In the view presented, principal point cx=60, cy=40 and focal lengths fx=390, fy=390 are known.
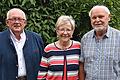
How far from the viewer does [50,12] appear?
6.63 m

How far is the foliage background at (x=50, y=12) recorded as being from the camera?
21.2 feet

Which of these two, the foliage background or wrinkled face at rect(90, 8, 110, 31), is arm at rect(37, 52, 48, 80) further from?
the foliage background

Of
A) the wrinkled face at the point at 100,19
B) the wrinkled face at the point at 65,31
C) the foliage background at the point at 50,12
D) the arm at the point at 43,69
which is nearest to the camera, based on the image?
the wrinkled face at the point at 100,19

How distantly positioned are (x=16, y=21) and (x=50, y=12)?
1491 mm

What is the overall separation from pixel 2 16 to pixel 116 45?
236 centimetres

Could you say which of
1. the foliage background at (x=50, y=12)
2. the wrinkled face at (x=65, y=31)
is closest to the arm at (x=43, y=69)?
the wrinkled face at (x=65, y=31)

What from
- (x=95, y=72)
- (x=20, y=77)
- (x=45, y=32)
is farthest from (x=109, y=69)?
(x=45, y=32)

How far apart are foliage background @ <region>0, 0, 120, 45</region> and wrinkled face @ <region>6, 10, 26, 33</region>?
1.12m

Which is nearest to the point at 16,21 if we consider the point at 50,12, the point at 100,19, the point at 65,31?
the point at 65,31

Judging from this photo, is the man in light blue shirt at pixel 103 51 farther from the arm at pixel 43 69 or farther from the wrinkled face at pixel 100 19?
the arm at pixel 43 69

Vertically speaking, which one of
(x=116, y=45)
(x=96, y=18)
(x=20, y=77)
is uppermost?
(x=96, y=18)

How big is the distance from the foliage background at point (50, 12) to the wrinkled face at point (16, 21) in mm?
1123

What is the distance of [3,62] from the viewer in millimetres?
5238

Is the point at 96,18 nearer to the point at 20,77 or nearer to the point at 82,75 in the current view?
the point at 82,75
